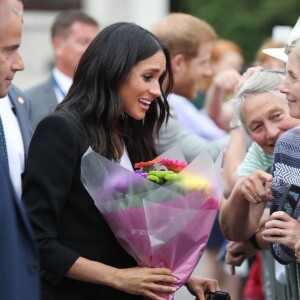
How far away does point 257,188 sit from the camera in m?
4.70

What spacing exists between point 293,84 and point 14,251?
1541 mm

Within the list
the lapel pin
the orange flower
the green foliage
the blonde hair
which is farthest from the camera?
the green foliage

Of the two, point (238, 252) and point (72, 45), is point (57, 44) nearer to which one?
point (72, 45)

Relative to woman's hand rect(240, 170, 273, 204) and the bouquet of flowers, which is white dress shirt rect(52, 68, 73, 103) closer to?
woman's hand rect(240, 170, 273, 204)

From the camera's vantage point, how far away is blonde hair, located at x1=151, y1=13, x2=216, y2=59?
23.0ft

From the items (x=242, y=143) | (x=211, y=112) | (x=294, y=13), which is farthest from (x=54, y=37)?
(x=294, y=13)

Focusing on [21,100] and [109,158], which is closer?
[109,158]

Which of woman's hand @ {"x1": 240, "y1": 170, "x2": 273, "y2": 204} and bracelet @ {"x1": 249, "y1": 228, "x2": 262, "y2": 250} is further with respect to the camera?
bracelet @ {"x1": 249, "y1": 228, "x2": 262, "y2": 250}

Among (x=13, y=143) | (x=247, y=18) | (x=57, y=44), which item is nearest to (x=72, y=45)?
(x=57, y=44)

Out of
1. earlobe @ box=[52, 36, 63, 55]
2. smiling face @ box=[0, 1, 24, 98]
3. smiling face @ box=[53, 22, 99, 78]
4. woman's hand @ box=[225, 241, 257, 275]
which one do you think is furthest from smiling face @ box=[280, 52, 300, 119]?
earlobe @ box=[52, 36, 63, 55]

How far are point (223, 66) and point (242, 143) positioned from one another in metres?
4.99

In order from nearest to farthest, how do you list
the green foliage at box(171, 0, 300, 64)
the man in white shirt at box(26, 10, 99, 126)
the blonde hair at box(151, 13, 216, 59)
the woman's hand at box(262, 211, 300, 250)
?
1. the woman's hand at box(262, 211, 300, 250)
2. the blonde hair at box(151, 13, 216, 59)
3. the man in white shirt at box(26, 10, 99, 126)
4. the green foliage at box(171, 0, 300, 64)

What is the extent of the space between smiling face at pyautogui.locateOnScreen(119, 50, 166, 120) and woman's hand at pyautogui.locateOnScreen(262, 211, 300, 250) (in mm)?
723

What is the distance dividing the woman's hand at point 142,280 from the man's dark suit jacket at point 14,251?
500 mm
